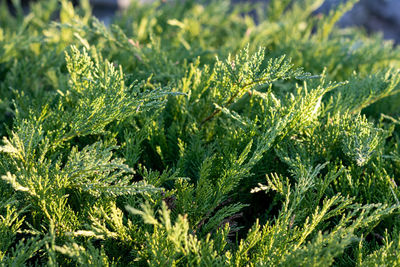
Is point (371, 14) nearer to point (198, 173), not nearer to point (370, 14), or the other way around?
point (370, 14)

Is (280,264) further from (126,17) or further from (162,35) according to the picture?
(126,17)

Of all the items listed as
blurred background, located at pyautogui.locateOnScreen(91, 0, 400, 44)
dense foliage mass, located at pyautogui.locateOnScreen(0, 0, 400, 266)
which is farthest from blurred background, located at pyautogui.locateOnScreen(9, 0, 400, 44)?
dense foliage mass, located at pyautogui.locateOnScreen(0, 0, 400, 266)

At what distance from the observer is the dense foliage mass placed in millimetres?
960

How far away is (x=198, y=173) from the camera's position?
1183 mm

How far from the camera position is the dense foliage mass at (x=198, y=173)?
Answer: 3.15 ft

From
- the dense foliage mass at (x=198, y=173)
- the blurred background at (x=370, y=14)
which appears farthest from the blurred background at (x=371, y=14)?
the dense foliage mass at (x=198, y=173)

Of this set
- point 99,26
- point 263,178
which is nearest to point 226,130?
point 263,178

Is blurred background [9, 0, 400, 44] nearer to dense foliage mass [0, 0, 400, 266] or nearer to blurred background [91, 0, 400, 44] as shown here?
blurred background [91, 0, 400, 44]

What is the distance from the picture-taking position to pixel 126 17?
255 cm

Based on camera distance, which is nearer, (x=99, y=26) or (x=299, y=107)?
(x=299, y=107)

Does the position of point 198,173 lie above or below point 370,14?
below

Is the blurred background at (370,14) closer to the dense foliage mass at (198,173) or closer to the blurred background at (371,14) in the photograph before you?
the blurred background at (371,14)

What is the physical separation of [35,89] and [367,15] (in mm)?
3776

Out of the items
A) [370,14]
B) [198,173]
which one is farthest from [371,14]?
[198,173]
